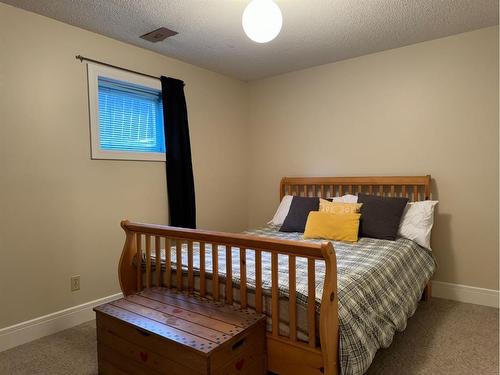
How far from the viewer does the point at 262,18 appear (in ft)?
6.27

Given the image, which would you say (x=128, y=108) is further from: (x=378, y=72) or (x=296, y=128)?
(x=378, y=72)

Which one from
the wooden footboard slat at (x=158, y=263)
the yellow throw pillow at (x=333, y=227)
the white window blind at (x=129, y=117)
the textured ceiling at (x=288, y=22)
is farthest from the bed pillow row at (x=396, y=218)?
the white window blind at (x=129, y=117)

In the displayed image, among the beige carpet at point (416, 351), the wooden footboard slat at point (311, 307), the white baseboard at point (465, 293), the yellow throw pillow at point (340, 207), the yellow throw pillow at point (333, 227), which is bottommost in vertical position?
the beige carpet at point (416, 351)

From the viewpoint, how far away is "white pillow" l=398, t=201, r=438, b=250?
2734mm

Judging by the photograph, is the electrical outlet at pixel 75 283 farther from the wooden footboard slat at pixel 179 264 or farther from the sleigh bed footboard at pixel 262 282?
the wooden footboard slat at pixel 179 264

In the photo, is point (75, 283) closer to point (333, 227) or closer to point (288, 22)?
point (333, 227)

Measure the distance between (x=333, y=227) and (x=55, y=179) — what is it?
→ 83.9 inches

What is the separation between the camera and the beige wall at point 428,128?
2791mm

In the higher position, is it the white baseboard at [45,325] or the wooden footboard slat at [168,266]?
the wooden footboard slat at [168,266]

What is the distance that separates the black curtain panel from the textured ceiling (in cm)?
38

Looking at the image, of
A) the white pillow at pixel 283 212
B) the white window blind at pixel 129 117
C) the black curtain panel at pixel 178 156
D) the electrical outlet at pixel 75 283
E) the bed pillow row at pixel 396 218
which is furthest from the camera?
the white pillow at pixel 283 212

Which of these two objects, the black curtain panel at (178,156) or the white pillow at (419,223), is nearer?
the white pillow at (419,223)

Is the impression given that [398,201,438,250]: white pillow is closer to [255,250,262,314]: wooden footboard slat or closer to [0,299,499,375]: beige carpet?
[0,299,499,375]: beige carpet

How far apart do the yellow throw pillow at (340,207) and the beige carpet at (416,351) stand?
3.05 ft
